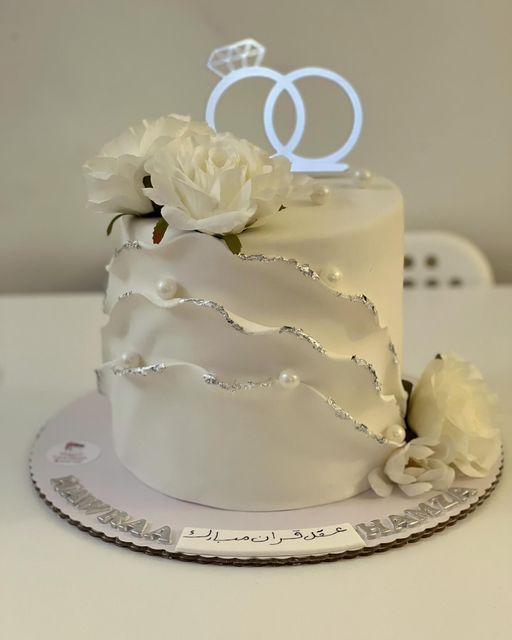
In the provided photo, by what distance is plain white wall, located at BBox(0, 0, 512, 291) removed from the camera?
1.27m

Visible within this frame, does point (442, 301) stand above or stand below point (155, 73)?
below

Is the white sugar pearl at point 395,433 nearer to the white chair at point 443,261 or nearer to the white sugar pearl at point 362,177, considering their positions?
the white sugar pearl at point 362,177

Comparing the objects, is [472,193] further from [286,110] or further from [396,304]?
[396,304]

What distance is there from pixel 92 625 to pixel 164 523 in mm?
121

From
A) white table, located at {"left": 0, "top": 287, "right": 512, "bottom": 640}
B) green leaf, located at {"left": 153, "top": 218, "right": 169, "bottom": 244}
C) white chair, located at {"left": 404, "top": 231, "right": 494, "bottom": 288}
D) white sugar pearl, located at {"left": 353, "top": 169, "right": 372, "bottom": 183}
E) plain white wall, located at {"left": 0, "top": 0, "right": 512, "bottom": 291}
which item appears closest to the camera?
white table, located at {"left": 0, "top": 287, "right": 512, "bottom": 640}

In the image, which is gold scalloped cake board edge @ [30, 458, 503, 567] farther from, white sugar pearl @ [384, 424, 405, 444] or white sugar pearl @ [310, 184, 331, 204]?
white sugar pearl @ [310, 184, 331, 204]

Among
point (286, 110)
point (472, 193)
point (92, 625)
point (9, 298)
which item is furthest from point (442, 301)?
point (92, 625)

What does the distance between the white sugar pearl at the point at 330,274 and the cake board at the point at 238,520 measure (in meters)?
0.20

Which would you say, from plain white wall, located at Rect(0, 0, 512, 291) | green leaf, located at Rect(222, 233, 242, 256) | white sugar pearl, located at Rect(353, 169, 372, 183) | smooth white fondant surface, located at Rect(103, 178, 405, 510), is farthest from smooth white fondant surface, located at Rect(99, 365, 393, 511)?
plain white wall, located at Rect(0, 0, 512, 291)

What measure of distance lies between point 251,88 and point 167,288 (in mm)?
705

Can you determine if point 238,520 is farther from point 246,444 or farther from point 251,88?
point 251,88

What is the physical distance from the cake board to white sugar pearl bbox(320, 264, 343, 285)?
0.64 feet

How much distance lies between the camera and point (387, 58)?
1303mm

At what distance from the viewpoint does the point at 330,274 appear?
0.68 meters
